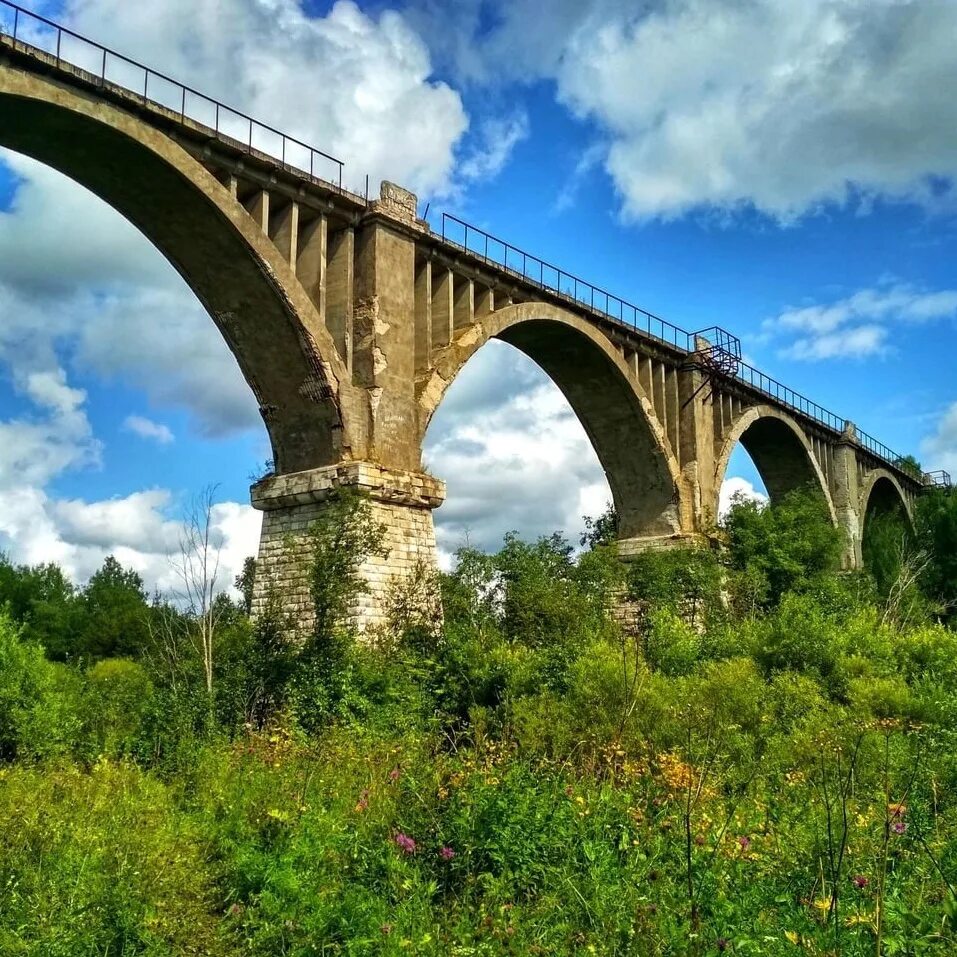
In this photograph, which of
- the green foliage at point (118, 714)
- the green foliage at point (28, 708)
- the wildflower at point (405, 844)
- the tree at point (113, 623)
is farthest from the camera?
the tree at point (113, 623)

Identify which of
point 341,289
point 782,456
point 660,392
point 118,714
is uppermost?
point 782,456

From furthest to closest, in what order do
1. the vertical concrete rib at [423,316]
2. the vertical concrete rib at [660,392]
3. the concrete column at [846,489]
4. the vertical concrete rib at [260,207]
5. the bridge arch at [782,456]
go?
the concrete column at [846,489] < the bridge arch at [782,456] < the vertical concrete rib at [660,392] < the vertical concrete rib at [423,316] < the vertical concrete rib at [260,207]

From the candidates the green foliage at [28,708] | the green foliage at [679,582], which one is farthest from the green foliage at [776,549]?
the green foliage at [28,708]

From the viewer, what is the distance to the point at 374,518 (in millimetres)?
16078

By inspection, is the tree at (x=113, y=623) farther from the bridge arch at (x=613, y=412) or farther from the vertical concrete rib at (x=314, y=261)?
the vertical concrete rib at (x=314, y=261)

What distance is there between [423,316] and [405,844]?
1357 centimetres

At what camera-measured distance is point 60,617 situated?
148ft

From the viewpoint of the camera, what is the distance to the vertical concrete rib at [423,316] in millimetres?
18453

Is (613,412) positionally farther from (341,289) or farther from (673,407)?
(341,289)

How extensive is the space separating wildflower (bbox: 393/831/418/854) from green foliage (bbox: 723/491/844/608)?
2030 centimetres

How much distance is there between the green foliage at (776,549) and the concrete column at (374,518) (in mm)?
11675

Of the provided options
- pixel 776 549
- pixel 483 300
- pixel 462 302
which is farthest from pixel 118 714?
pixel 776 549

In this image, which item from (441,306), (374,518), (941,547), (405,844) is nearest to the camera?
(405,844)

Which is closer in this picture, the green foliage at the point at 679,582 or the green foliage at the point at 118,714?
the green foliage at the point at 118,714
